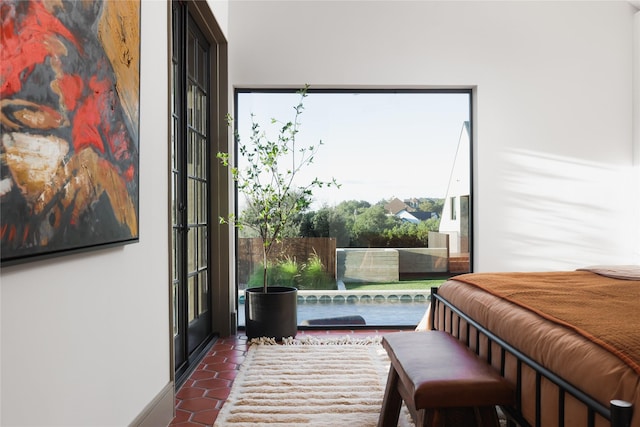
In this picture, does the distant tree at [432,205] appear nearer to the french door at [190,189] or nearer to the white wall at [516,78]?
the white wall at [516,78]

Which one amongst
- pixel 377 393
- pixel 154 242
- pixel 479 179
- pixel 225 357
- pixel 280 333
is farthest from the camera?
pixel 479 179

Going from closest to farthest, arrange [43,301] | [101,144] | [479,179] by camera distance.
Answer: [43,301], [101,144], [479,179]

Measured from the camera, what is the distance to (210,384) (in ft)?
10.7

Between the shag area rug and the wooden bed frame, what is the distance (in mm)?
557

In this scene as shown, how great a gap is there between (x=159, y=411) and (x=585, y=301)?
1.99 meters

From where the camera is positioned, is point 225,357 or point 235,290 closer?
point 225,357

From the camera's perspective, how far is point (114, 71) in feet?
6.50

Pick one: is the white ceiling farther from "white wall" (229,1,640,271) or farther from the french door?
the french door

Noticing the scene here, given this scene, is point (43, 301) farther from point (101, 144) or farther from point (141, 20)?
point (141, 20)

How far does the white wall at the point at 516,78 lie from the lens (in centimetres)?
459

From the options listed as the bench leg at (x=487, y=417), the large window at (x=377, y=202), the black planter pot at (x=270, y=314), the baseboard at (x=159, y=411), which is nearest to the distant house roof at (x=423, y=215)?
the large window at (x=377, y=202)

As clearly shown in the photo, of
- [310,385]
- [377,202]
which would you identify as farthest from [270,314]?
[377,202]

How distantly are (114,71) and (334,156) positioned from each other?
2956 mm

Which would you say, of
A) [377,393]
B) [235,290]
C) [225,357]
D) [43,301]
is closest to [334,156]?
[235,290]
